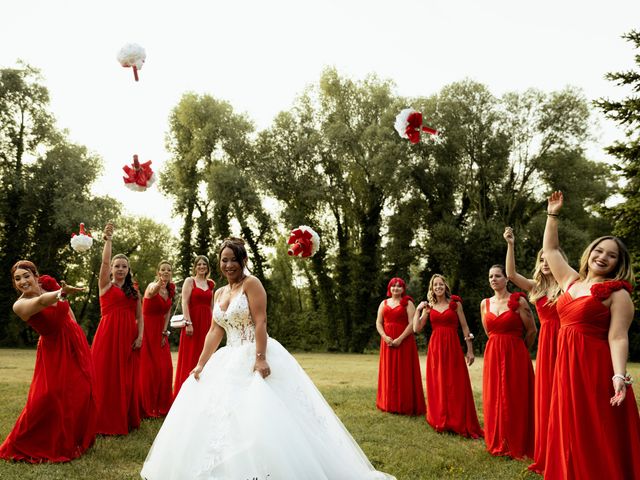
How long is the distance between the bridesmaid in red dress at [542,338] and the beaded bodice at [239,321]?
2998 millimetres

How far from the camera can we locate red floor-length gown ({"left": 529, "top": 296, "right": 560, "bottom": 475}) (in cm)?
634

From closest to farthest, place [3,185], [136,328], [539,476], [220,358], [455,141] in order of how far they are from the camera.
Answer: [220,358]
[539,476]
[136,328]
[455,141]
[3,185]

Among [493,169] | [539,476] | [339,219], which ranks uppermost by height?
[493,169]

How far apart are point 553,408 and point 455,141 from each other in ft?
92.1

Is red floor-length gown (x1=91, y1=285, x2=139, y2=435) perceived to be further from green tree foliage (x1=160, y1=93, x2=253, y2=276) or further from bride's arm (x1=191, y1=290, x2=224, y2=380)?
green tree foliage (x1=160, y1=93, x2=253, y2=276)

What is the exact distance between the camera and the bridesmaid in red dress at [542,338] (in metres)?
6.35

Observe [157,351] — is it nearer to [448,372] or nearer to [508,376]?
[448,372]

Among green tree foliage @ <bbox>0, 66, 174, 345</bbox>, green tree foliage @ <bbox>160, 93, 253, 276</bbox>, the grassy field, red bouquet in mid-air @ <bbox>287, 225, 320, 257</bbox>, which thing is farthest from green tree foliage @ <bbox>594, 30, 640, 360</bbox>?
green tree foliage @ <bbox>0, 66, 174, 345</bbox>

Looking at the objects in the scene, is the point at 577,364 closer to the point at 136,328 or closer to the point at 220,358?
the point at 220,358

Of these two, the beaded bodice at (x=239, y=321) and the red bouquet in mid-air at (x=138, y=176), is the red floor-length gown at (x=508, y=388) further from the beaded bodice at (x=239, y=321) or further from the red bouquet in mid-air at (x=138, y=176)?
the red bouquet in mid-air at (x=138, y=176)

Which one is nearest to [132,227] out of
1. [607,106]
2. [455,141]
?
[455,141]

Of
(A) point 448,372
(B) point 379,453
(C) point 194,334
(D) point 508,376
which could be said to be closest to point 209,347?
(B) point 379,453

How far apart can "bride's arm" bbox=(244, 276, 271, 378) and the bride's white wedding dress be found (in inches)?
2.8

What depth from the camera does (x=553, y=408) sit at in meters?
4.71
